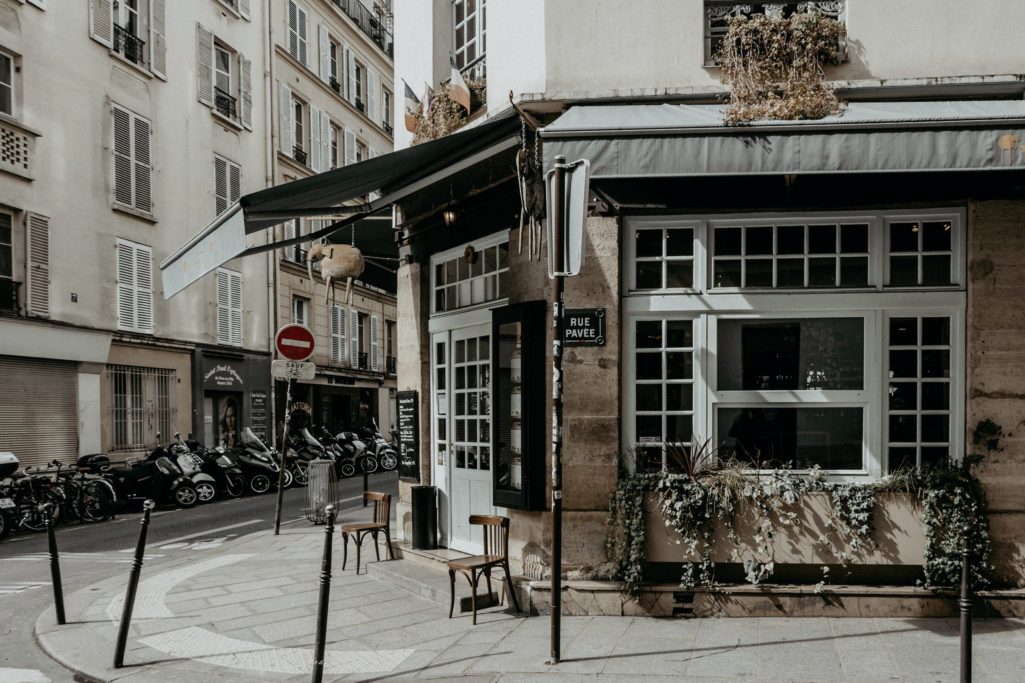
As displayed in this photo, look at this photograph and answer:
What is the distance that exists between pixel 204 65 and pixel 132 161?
4524mm

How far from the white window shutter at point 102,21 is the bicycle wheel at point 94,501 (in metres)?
10.5

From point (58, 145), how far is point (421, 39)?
12498mm

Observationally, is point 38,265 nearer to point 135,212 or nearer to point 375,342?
point 135,212

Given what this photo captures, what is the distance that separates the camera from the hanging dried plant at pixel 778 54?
23.4ft

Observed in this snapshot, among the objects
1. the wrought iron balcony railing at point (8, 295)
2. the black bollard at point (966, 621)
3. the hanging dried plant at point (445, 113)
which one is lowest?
the black bollard at point (966, 621)

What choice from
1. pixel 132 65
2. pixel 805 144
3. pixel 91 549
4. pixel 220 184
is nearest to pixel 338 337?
pixel 220 184

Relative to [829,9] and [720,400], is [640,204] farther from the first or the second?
[829,9]

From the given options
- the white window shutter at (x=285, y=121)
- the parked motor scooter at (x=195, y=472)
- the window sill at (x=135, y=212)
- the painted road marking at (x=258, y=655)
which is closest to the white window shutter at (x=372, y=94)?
the white window shutter at (x=285, y=121)

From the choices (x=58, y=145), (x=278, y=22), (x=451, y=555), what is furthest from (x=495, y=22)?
(x=278, y=22)

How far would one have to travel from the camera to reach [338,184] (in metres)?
7.64

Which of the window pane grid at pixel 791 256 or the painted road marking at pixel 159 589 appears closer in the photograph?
the window pane grid at pixel 791 256

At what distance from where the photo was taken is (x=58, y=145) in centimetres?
1908

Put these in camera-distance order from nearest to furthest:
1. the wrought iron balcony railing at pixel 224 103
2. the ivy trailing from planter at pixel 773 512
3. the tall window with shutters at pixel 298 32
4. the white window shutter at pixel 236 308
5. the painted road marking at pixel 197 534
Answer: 1. the ivy trailing from planter at pixel 773 512
2. the painted road marking at pixel 197 534
3. the wrought iron balcony railing at pixel 224 103
4. the white window shutter at pixel 236 308
5. the tall window with shutters at pixel 298 32

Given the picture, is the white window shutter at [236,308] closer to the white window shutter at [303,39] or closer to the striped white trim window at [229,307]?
the striped white trim window at [229,307]
